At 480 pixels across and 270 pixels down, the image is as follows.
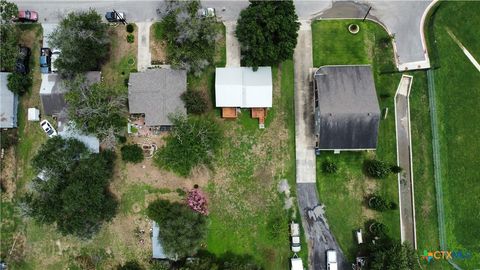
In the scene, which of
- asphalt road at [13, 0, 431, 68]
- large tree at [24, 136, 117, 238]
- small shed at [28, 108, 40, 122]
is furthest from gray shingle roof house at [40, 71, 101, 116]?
asphalt road at [13, 0, 431, 68]

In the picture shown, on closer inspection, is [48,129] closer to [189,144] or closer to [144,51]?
[144,51]

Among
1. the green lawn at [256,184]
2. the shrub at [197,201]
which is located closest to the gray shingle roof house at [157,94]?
the green lawn at [256,184]

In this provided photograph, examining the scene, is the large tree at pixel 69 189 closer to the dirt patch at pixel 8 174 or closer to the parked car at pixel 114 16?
the dirt patch at pixel 8 174

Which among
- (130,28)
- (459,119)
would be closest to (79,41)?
(130,28)

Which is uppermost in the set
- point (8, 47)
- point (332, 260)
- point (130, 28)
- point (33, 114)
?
point (130, 28)

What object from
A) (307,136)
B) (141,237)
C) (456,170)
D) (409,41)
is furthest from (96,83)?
(456,170)
